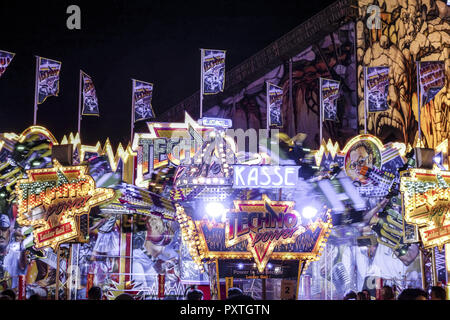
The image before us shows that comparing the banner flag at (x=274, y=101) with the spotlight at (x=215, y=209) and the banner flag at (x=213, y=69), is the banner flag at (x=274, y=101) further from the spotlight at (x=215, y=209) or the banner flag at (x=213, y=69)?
the spotlight at (x=215, y=209)

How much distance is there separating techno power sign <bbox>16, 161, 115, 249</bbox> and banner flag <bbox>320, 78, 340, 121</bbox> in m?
10.3

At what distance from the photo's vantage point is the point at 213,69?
78.5ft

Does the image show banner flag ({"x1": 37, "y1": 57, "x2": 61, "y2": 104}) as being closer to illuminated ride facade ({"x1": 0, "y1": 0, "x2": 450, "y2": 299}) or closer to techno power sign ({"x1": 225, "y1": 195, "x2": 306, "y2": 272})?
illuminated ride facade ({"x1": 0, "y1": 0, "x2": 450, "y2": 299})

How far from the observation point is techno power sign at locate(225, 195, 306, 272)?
2077 centimetres

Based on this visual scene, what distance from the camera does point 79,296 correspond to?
80.8 feet

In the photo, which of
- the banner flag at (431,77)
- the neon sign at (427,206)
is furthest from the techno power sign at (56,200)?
the banner flag at (431,77)

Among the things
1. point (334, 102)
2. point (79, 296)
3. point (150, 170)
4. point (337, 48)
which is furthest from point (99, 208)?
point (337, 48)

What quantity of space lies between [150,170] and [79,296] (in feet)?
20.8

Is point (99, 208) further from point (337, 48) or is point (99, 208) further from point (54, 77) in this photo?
point (337, 48)

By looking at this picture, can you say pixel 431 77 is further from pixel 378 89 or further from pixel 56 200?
pixel 56 200

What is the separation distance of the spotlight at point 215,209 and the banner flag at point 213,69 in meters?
4.71

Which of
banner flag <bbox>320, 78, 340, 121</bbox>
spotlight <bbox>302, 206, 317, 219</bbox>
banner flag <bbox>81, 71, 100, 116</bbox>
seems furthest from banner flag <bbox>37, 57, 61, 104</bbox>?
banner flag <bbox>320, 78, 340, 121</bbox>

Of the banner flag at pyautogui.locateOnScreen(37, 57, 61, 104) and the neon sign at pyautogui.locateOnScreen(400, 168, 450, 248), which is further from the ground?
the banner flag at pyautogui.locateOnScreen(37, 57, 61, 104)

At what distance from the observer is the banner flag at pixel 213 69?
78.3ft
